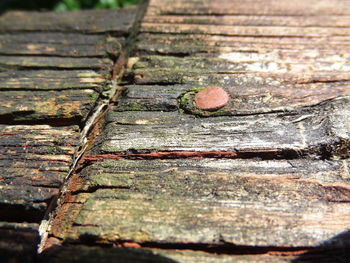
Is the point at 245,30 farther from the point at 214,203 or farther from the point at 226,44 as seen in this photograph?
the point at 214,203

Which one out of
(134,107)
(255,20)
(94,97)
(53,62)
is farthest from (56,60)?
(255,20)

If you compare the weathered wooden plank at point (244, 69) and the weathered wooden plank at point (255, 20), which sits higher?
the weathered wooden plank at point (255, 20)

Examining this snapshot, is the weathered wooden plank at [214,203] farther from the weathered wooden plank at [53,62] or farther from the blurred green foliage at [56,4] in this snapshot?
the blurred green foliage at [56,4]

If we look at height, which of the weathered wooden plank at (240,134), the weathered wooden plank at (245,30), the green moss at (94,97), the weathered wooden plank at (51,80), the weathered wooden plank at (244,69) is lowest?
the weathered wooden plank at (240,134)

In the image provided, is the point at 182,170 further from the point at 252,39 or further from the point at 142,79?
the point at 252,39

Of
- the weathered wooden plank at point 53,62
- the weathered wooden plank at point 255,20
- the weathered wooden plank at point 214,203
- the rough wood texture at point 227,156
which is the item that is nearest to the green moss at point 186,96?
the rough wood texture at point 227,156

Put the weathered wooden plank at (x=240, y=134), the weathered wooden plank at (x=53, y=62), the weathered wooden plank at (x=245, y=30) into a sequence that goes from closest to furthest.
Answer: the weathered wooden plank at (x=240, y=134) → the weathered wooden plank at (x=53, y=62) → the weathered wooden plank at (x=245, y=30)

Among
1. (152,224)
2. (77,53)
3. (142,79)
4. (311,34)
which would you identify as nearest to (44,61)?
(77,53)
